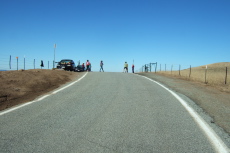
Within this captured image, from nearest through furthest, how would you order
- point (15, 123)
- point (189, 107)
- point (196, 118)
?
point (15, 123), point (196, 118), point (189, 107)

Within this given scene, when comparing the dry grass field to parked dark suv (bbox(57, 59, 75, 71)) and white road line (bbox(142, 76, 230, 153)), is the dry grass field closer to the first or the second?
white road line (bbox(142, 76, 230, 153))

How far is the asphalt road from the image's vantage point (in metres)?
4.21

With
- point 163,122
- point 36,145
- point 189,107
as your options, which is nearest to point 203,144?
point 163,122

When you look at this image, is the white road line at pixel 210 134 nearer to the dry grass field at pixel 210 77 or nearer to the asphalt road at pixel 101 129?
the asphalt road at pixel 101 129

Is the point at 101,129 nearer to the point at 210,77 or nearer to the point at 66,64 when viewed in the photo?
the point at 210,77

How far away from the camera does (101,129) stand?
5.23 m

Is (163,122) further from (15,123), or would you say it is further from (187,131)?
(15,123)

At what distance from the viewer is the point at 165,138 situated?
4715 millimetres

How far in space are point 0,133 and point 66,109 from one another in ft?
8.11

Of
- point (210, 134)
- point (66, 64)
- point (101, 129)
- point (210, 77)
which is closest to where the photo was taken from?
point (210, 134)

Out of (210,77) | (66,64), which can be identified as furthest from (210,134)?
(66,64)

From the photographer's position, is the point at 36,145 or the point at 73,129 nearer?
the point at 36,145

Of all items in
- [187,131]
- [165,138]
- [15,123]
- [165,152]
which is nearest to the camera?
[165,152]

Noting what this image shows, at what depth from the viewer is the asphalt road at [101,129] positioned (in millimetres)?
4211
